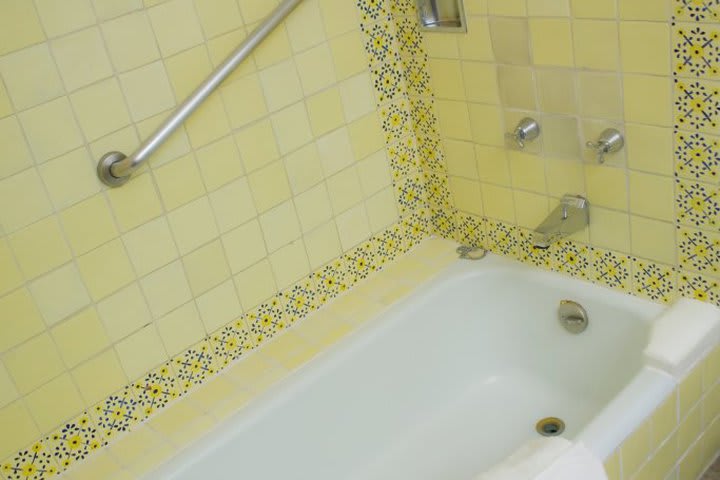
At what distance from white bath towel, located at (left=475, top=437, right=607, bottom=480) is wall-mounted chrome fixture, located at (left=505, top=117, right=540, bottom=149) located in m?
0.73

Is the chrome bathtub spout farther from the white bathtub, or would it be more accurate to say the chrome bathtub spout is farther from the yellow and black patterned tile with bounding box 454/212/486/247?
the yellow and black patterned tile with bounding box 454/212/486/247

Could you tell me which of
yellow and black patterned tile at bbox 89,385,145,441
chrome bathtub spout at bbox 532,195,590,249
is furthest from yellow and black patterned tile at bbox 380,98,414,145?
yellow and black patterned tile at bbox 89,385,145,441

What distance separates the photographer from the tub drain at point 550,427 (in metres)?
1.89

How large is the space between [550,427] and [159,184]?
44.1 inches

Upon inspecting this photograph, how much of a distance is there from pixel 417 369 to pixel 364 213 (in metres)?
0.44

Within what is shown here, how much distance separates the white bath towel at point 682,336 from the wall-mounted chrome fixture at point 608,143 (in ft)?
1.22

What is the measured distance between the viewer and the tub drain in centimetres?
189

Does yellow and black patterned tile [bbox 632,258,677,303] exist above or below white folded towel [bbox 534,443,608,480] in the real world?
above

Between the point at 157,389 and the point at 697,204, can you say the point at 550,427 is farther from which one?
the point at 157,389

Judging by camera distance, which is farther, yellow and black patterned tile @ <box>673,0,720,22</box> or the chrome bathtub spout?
the chrome bathtub spout

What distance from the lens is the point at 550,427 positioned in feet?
6.26

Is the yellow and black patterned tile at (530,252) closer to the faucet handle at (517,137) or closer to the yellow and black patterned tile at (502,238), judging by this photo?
the yellow and black patterned tile at (502,238)

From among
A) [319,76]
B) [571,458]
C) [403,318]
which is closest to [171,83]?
[319,76]

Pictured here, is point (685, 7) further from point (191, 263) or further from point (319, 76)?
point (191, 263)
